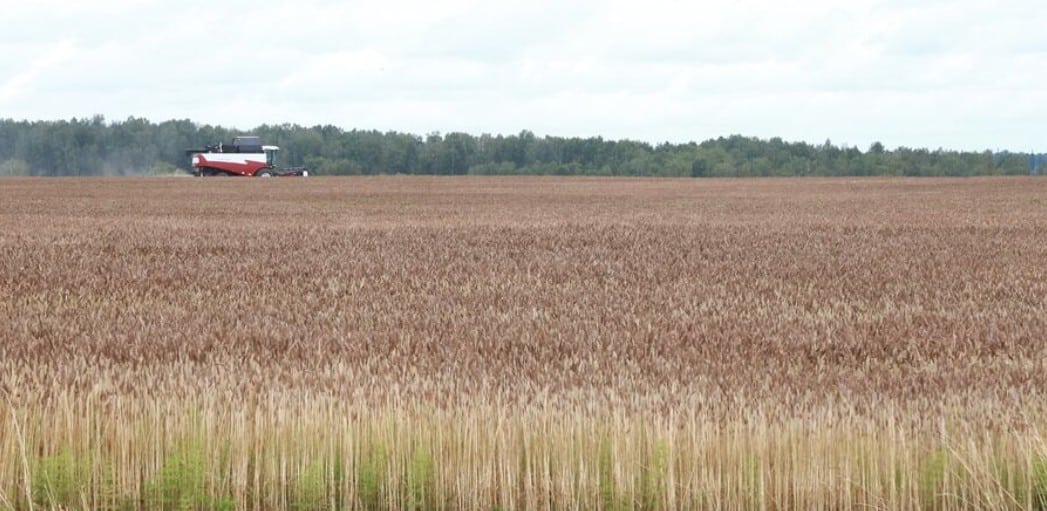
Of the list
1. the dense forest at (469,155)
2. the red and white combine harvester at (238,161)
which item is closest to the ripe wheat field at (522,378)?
the red and white combine harvester at (238,161)

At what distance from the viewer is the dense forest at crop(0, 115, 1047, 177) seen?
431 ft

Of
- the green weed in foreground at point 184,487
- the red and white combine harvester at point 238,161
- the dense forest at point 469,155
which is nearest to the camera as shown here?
the green weed in foreground at point 184,487

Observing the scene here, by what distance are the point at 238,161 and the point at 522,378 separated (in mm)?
71965

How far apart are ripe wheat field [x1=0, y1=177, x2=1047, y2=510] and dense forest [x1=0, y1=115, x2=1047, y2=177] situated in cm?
10950

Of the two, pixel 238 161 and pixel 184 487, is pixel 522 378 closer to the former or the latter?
pixel 184 487

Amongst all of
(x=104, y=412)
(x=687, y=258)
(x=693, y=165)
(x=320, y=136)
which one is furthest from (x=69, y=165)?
(x=104, y=412)

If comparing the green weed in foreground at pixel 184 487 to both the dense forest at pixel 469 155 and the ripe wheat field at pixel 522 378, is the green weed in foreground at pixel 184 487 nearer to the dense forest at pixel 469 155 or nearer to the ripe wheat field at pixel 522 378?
the ripe wheat field at pixel 522 378

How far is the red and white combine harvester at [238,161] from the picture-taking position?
77812mm

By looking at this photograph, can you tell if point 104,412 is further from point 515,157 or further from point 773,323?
point 515,157

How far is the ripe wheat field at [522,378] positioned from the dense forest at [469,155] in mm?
109502

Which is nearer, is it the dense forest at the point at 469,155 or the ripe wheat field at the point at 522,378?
the ripe wheat field at the point at 522,378

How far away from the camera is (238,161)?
77.8 m

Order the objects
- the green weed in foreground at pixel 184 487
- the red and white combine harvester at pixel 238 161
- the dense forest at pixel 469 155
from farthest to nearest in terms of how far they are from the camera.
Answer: the dense forest at pixel 469 155
the red and white combine harvester at pixel 238 161
the green weed in foreground at pixel 184 487

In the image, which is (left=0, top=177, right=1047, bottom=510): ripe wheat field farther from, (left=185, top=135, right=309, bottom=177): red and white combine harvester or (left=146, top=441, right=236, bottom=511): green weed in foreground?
(left=185, top=135, right=309, bottom=177): red and white combine harvester
